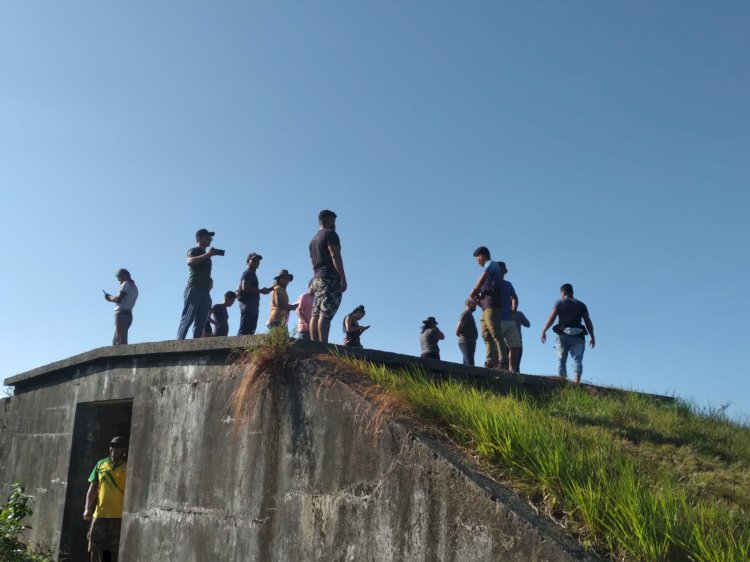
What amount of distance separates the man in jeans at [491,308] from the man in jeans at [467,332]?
1658 millimetres

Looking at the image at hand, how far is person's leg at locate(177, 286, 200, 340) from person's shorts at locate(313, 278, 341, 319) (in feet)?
7.43

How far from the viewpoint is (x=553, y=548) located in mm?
3641

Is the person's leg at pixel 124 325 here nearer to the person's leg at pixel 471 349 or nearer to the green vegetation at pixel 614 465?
the person's leg at pixel 471 349

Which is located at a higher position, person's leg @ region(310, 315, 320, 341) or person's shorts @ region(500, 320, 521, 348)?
person's shorts @ region(500, 320, 521, 348)

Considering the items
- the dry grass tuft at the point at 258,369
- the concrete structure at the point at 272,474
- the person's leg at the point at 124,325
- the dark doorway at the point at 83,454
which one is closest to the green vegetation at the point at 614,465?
the concrete structure at the point at 272,474

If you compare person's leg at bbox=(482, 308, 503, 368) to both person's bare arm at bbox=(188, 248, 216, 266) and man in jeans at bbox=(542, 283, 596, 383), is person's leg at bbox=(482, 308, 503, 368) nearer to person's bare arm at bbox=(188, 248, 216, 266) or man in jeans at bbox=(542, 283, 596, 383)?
man in jeans at bbox=(542, 283, 596, 383)

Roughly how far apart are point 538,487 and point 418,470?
31.7 inches

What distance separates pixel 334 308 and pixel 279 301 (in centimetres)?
252

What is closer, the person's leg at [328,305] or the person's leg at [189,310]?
the person's leg at [328,305]

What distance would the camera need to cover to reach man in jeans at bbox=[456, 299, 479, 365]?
34.3 ft

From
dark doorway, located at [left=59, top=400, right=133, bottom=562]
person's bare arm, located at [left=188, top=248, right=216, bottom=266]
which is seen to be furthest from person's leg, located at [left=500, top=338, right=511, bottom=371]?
dark doorway, located at [left=59, top=400, right=133, bottom=562]

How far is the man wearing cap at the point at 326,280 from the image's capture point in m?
7.57

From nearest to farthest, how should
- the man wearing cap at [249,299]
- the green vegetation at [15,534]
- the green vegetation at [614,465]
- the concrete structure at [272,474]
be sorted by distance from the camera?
1. the green vegetation at [614,465]
2. the concrete structure at [272,474]
3. the green vegetation at [15,534]
4. the man wearing cap at [249,299]

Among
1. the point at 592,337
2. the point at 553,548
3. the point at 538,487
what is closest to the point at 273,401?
the point at 538,487
